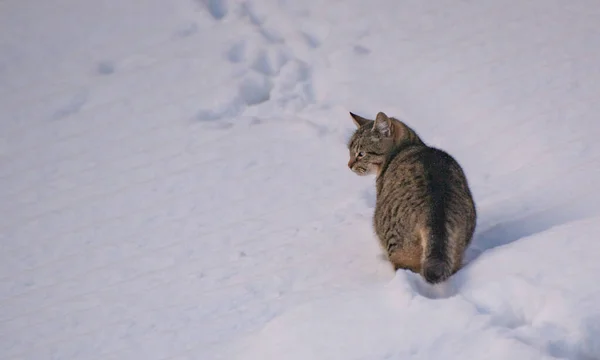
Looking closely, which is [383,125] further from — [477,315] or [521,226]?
[477,315]

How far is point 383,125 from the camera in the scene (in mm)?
5680

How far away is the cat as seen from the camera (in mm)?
4441

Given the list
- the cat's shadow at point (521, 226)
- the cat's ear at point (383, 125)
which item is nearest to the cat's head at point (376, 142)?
the cat's ear at point (383, 125)

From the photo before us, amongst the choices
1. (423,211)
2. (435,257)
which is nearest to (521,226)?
(423,211)

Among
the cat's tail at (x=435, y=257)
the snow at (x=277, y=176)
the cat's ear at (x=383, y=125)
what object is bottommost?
the snow at (x=277, y=176)

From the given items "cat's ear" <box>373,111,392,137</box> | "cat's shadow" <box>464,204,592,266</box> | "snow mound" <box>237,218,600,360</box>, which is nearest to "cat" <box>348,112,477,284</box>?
"cat's ear" <box>373,111,392,137</box>

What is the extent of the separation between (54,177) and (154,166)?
3.20 feet

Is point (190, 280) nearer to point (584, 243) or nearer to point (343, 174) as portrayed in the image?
point (343, 174)

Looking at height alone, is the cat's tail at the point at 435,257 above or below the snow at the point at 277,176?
above

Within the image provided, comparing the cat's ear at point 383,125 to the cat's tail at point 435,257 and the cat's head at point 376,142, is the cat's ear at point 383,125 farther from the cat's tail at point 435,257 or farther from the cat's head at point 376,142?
the cat's tail at point 435,257

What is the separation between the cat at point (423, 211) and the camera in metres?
4.44

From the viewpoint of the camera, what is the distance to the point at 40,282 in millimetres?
5965

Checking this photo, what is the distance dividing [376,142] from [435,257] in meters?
1.58

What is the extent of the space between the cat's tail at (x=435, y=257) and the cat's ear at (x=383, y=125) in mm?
1324
